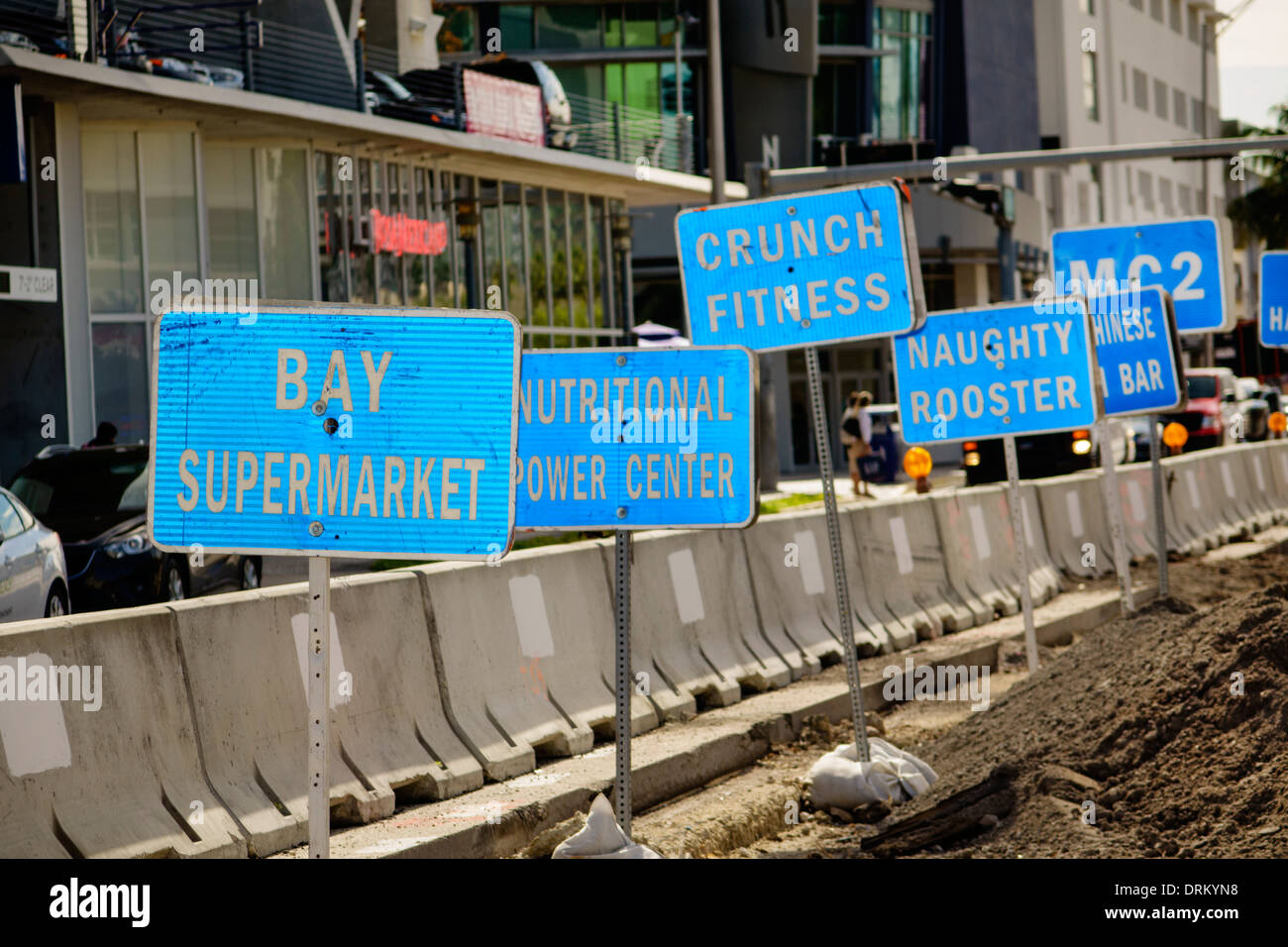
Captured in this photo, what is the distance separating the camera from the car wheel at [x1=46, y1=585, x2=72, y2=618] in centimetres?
1341

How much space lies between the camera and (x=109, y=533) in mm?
16000

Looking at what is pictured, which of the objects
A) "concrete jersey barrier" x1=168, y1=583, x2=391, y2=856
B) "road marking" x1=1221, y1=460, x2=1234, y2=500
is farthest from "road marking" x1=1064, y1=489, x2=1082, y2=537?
"concrete jersey barrier" x1=168, y1=583, x2=391, y2=856

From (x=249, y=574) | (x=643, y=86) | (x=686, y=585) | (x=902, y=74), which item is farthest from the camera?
(x=902, y=74)

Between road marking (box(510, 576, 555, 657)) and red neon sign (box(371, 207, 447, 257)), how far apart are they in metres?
21.9

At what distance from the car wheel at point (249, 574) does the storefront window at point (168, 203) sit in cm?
999

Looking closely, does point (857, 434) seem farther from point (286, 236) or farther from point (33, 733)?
point (33, 733)

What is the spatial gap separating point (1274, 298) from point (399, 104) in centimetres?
1848

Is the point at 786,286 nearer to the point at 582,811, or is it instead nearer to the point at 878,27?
the point at 582,811

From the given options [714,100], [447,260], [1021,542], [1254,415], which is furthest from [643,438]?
[1254,415]

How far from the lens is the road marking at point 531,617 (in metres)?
9.64

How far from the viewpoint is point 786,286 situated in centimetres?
845

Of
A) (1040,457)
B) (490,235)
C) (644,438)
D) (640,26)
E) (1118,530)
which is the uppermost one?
(640,26)

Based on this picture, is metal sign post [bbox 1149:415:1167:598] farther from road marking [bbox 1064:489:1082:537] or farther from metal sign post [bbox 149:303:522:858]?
metal sign post [bbox 149:303:522:858]
